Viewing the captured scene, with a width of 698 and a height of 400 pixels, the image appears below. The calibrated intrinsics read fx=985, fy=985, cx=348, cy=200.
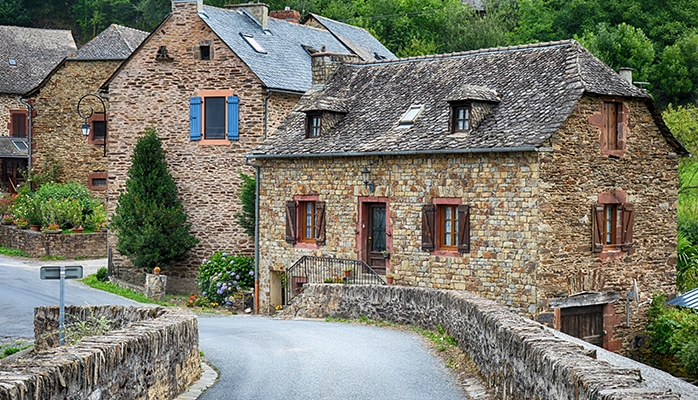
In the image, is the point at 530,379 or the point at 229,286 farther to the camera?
the point at 229,286

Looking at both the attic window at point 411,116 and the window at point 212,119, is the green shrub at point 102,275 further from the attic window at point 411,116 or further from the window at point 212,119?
the attic window at point 411,116

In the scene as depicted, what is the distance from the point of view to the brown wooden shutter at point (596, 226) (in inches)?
862

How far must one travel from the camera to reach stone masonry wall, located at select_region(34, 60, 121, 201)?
40031mm

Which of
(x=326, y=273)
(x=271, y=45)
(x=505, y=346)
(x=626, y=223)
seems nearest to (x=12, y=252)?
(x=271, y=45)

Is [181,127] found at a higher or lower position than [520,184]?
higher

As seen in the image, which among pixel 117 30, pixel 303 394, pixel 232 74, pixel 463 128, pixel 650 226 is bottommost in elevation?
pixel 303 394

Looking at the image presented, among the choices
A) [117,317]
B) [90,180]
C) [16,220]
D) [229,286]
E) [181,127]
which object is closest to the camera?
[117,317]

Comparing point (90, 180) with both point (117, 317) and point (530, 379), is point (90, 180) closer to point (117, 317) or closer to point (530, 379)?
point (117, 317)

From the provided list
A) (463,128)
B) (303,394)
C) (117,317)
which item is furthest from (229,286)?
(303,394)

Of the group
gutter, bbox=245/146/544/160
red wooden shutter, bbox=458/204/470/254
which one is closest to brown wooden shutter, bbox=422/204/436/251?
red wooden shutter, bbox=458/204/470/254

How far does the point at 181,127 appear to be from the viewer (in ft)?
98.9

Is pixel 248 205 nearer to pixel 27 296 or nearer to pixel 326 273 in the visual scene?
pixel 326 273

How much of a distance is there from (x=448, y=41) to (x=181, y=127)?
29043 millimetres

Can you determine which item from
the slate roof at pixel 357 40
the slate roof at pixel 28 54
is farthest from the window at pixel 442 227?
Answer: the slate roof at pixel 28 54
